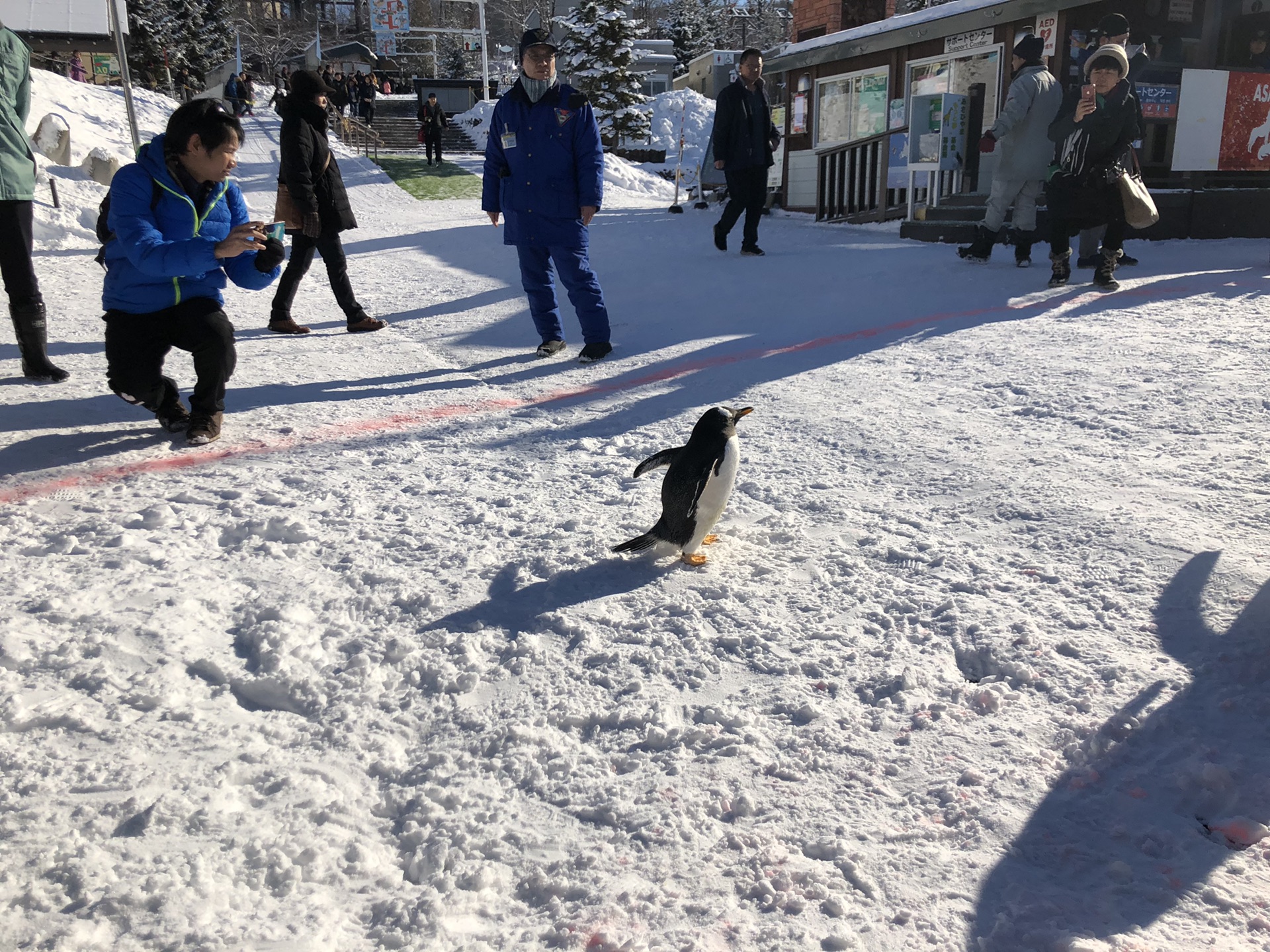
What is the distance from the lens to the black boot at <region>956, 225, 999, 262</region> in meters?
7.32

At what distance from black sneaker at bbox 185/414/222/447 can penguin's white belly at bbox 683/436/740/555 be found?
2.04m

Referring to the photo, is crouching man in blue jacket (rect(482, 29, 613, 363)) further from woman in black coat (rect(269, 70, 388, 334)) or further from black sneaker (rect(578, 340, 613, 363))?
woman in black coat (rect(269, 70, 388, 334))

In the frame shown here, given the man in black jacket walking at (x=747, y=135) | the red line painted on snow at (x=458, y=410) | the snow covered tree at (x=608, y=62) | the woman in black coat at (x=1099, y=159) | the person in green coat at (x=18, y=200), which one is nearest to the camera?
Result: the red line painted on snow at (x=458, y=410)

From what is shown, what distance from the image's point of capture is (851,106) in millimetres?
13992

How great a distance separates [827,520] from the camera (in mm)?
2756

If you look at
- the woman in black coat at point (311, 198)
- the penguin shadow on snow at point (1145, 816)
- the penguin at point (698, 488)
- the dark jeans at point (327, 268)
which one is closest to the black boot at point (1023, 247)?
the woman in black coat at point (311, 198)

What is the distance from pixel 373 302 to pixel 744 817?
5810 mm

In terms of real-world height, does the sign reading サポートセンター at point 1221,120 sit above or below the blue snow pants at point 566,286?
above

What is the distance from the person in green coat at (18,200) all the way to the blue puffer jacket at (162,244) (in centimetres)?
88

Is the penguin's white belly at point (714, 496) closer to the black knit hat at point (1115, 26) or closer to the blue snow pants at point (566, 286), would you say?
the blue snow pants at point (566, 286)

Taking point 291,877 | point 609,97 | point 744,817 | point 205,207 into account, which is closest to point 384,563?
point 291,877

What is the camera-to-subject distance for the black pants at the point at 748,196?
27.1ft

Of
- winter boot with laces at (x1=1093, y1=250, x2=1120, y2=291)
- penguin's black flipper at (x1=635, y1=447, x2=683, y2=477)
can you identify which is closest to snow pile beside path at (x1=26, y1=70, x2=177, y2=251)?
penguin's black flipper at (x1=635, y1=447, x2=683, y2=477)

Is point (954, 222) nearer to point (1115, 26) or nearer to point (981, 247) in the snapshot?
point (981, 247)
